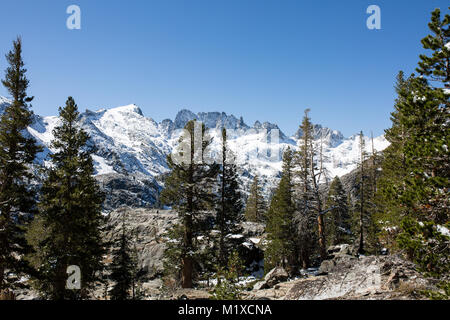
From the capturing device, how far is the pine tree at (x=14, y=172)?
50.4 ft

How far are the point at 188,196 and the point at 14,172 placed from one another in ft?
35.6

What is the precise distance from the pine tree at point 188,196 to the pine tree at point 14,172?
28.2ft

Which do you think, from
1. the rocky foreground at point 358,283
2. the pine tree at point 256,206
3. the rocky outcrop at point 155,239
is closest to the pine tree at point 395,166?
the rocky foreground at point 358,283

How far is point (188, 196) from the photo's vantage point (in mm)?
19078

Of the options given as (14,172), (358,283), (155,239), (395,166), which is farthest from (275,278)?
(155,239)

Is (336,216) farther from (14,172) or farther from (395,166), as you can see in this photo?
(14,172)

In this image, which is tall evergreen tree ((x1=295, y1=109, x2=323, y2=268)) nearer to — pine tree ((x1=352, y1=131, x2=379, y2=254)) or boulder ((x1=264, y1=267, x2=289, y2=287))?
boulder ((x1=264, y1=267, x2=289, y2=287))

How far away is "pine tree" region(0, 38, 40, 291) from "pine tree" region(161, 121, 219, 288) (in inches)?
338

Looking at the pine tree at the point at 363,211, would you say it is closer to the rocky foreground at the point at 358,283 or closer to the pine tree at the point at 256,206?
the rocky foreground at the point at 358,283

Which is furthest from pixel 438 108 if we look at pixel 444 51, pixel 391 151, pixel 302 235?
pixel 302 235

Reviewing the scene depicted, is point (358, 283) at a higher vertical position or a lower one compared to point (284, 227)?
lower
